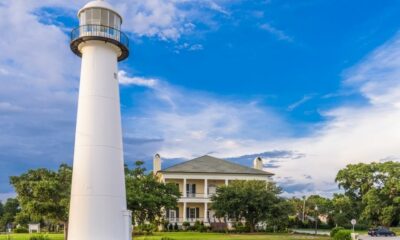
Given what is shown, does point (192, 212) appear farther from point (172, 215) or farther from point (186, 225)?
point (186, 225)

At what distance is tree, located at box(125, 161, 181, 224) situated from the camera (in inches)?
1362

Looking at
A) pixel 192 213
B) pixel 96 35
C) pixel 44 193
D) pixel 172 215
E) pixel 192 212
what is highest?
pixel 96 35

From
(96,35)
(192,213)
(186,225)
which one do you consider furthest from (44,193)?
(192,213)

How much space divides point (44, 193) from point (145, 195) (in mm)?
10694

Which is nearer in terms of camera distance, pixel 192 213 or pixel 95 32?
pixel 95 32

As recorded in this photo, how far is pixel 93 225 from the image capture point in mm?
17516

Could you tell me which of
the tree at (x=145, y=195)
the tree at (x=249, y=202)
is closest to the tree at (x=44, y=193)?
the tree at (x=145, y=195)

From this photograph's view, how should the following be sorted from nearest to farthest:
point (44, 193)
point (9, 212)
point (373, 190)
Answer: point (44, 193) → point (373, 190) → point (9, 212)

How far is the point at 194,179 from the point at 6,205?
38949 mm

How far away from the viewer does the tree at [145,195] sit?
34.6 meters

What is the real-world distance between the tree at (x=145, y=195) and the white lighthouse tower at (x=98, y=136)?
1570 cm

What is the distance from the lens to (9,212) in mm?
71812

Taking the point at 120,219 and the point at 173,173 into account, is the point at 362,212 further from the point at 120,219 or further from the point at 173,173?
the point at 120,219

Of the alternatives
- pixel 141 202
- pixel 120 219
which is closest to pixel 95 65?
pixel 120 219
